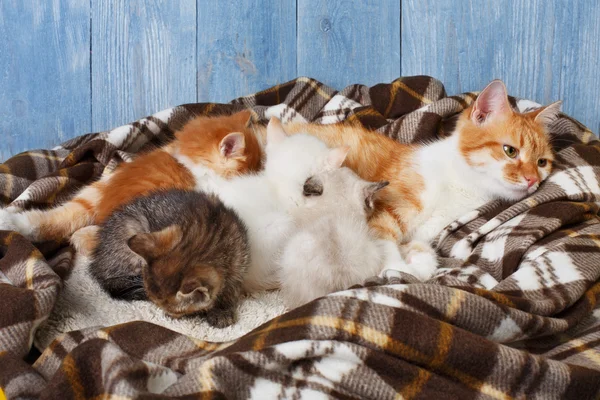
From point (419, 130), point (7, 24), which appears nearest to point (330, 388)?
point (419, 130)

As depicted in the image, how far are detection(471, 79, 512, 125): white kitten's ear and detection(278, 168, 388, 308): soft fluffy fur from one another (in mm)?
515

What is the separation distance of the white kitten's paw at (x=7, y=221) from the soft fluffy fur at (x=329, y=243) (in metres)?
0.84

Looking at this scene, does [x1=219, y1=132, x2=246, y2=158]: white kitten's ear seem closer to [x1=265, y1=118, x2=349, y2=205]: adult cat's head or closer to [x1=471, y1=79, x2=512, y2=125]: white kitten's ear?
[x1=265, y1=118, x2=349, y2=205]: adult cat's head

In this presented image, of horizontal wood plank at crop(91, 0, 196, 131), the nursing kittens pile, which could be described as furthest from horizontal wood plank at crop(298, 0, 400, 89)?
horizontal wood plank at crop(91, 0, 196, 131)

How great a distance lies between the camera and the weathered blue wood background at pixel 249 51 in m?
2.26

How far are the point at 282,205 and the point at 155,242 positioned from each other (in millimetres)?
561

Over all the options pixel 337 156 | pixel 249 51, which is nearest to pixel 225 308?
pixel 337 156

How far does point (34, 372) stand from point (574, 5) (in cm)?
233

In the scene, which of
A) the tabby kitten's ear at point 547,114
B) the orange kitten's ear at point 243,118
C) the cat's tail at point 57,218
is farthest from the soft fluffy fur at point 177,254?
the tabby kitten's ear at point 547,114

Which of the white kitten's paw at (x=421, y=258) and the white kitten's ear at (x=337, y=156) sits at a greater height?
the white kitten's ear at (x=337, y=156)

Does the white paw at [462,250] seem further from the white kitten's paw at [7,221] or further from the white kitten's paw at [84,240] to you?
the white kitten's paw at [7,221]

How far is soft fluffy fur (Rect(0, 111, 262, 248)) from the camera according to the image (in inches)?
66.9

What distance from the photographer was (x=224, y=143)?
183 centimetres

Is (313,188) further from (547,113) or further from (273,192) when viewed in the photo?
(547,113)
